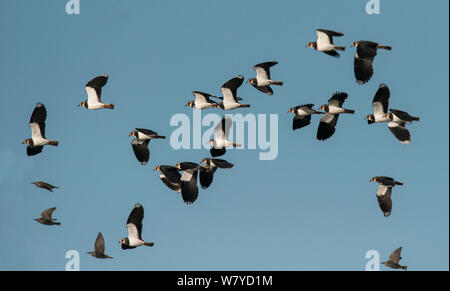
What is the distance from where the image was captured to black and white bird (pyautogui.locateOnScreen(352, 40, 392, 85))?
55.7 metres

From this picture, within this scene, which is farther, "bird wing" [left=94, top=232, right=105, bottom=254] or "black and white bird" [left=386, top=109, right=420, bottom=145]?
"bird wing" [left=94, top=232, right=105, bottom=254]

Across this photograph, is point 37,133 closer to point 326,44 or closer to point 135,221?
point 135,221

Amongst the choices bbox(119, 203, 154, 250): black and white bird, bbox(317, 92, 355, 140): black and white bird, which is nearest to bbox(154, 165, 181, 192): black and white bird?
bbox(119, 203, 154, 250): black and white bird

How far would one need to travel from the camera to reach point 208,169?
58375 mm

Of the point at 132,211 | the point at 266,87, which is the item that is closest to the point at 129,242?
the point at 132,211

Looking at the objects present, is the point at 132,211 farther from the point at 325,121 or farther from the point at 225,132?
the point at 325,121

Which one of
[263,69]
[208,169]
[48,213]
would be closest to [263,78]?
[263,69]

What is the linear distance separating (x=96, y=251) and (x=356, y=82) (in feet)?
51.8

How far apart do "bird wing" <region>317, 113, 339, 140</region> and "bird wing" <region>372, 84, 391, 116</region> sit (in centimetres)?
248

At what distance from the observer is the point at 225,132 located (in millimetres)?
58688

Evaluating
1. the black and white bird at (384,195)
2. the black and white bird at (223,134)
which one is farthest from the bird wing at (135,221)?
the black and white bird at (384,195)

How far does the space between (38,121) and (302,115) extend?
13981mm

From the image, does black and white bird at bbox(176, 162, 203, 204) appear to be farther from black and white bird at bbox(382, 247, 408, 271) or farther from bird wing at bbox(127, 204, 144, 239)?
black and white bird at bbox(382, 247, 408, 271)

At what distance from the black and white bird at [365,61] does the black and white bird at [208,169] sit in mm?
8039
